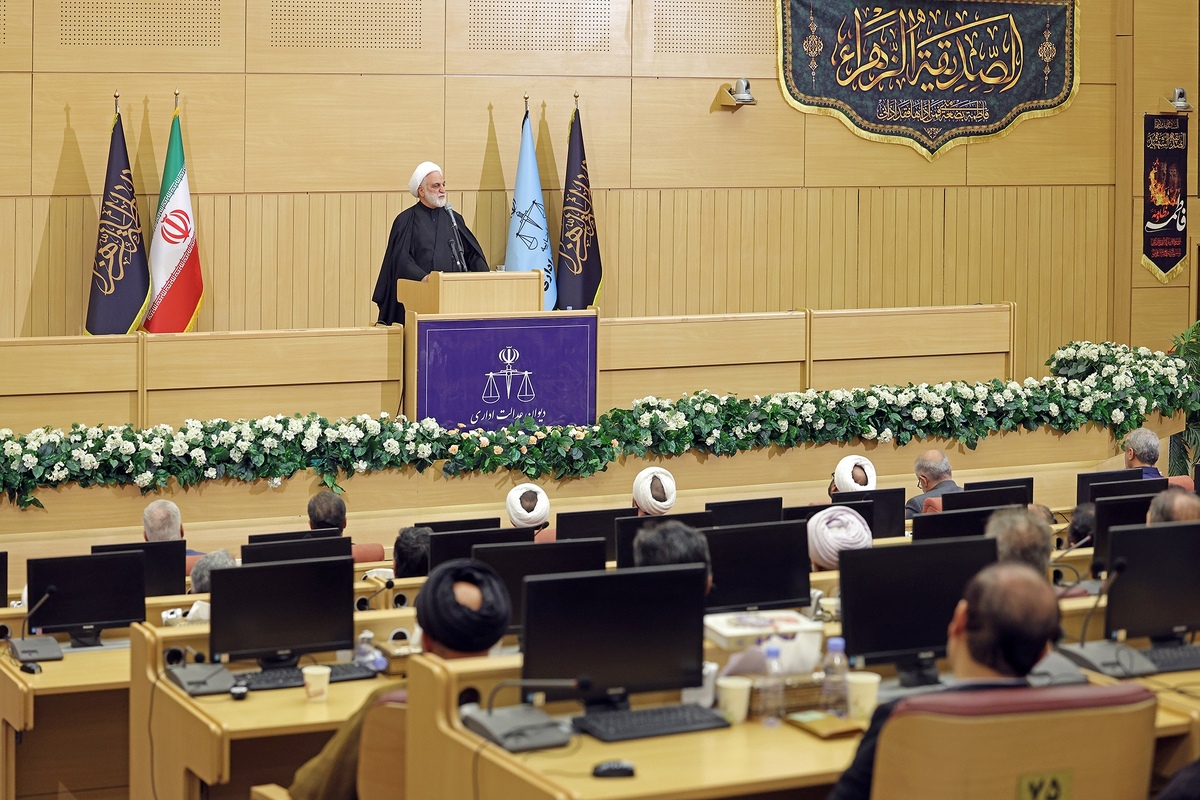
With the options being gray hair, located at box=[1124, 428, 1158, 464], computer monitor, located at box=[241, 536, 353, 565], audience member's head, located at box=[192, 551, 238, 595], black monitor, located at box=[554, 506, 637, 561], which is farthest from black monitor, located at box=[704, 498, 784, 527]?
audience member's head, located at box=[192, 551, 238, 595]

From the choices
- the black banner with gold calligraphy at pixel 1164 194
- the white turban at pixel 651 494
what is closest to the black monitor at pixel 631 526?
the white turban at pixel 651 494

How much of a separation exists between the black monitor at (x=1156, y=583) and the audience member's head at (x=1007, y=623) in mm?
1323

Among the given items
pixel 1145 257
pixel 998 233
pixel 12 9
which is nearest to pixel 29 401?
pixel 12 9

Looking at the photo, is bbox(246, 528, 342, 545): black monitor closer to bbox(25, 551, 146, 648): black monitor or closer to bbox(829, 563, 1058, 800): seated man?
bbox(25, 551, 146, 648): black monitor

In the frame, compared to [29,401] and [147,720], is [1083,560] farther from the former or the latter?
[29,401]

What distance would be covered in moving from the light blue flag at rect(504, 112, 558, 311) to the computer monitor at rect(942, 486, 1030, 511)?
501 cm

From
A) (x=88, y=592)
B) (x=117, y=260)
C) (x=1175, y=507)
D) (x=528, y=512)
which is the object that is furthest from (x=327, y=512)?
(x=117, y=260)

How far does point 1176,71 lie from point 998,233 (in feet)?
7.31

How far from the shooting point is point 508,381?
10094 millimetres

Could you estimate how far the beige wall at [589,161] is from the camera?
A: 11.6m

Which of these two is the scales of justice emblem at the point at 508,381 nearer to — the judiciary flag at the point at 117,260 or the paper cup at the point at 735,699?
the judiciary flag at the point at 117,260

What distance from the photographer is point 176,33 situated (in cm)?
1170

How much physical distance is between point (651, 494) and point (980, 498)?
5.33ft

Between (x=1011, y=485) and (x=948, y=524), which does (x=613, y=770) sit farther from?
(x=1011, y=485)
